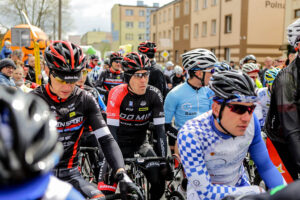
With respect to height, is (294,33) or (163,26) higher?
(163,26)

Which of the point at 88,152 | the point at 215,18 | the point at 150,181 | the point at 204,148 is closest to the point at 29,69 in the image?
the point at 88,152

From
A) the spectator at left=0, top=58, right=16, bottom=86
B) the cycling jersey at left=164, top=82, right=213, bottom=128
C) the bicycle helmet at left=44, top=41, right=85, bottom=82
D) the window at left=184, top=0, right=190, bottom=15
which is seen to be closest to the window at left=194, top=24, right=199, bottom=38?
the window at left=184, top=0, right=190, bottom=15

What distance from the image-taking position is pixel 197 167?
7.97 ft

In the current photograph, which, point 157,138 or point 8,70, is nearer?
point 157,138

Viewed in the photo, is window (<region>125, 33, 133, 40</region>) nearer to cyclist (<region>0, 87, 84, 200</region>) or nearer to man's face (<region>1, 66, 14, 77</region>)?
man's face (<region>1, 66, 14, 77</region>)

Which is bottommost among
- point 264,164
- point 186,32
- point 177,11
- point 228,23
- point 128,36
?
point 264,164

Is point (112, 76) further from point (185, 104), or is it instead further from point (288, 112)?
point (288, 112)

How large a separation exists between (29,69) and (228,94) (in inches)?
383

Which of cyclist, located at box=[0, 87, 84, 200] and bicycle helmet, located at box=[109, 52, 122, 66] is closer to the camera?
cyclist, located at box=[0, 87, 84, 200]

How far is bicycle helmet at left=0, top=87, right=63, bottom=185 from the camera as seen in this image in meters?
1.08

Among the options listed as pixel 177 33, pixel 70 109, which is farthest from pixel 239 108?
pixel 177 33

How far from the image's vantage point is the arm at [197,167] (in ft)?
7.84

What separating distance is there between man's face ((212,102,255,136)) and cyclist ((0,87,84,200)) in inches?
60.6

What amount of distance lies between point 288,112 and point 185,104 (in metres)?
1.95
